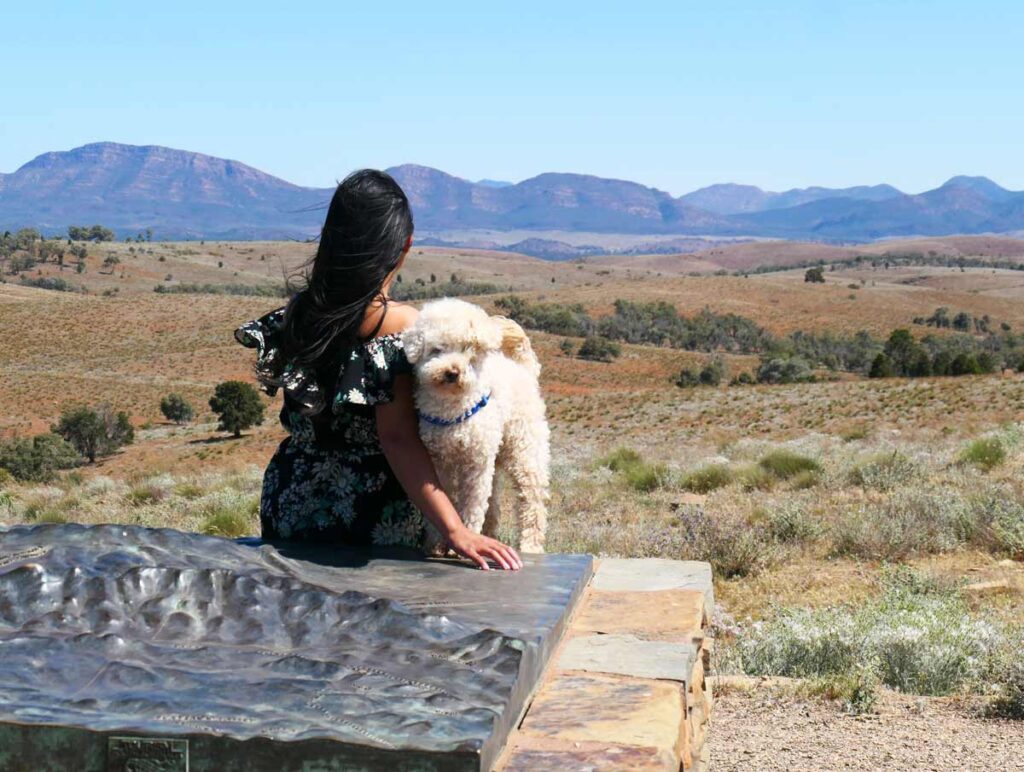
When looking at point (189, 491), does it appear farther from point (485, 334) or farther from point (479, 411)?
point (485, 334)

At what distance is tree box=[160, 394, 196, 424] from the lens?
42.1m

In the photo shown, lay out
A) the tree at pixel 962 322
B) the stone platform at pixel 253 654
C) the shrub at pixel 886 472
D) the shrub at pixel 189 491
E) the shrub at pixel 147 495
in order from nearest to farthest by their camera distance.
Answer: the stone platform at pixel 253 654, the shrub at pixel 886 472, the shrub at pixel 147 495, the shrub at pixel 189 491, the tree at pixel 962 322

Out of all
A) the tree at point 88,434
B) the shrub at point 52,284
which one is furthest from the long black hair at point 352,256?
the shrub at point 52,284

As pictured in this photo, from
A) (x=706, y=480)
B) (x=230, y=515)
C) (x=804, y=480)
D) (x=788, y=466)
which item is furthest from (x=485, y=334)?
(x=788, y=466)

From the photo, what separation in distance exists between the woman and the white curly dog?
0.33 ft

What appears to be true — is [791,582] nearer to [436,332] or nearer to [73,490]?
[436,332]

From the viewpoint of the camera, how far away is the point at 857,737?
15.5ft

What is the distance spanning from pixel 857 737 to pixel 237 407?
32042mm

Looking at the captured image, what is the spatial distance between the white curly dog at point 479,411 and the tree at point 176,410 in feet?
130

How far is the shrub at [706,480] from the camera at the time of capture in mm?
12672

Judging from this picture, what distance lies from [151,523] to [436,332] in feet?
26.0

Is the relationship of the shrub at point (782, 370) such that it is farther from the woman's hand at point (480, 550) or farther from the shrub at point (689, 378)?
the woman's hand at point (480, 550)

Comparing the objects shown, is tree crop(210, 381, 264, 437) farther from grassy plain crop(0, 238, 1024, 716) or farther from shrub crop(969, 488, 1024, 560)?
shrub crop(969, 488, 1024, 560)

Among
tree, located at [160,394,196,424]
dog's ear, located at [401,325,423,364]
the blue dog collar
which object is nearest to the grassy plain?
tree, located at [160,394,196,424]
